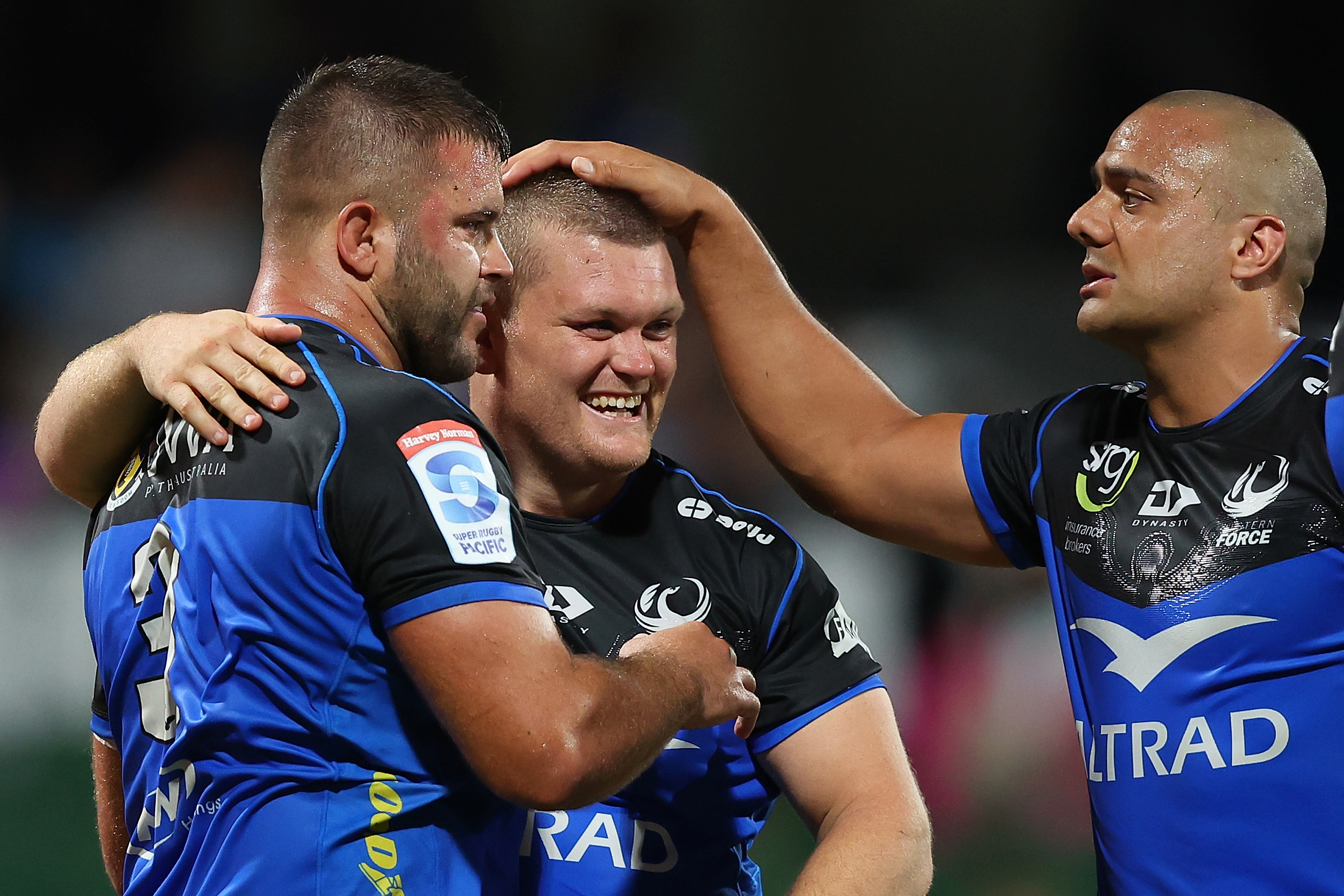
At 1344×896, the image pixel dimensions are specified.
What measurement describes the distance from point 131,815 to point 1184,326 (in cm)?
235

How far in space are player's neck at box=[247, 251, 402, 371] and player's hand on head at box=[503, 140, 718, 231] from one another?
817 mm

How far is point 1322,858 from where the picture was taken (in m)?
2.58

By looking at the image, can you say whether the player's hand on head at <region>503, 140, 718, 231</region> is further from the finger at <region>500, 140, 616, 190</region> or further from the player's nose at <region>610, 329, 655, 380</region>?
the player's nose at <region>610, 329, 655, 380</region>

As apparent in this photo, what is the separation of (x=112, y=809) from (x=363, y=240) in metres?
1.34

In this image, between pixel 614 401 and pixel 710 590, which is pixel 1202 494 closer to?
pixel 710 590

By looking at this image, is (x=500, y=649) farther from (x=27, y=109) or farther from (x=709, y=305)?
(x=27, y=109)

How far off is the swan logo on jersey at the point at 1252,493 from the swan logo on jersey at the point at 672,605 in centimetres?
112

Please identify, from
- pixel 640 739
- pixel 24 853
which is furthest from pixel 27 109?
pixel 640 739

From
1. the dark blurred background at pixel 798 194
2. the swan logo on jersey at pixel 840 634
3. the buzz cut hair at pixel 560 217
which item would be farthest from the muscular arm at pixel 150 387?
the dark blurred background at pixel 798 194

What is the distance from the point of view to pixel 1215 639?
2691 millimetres

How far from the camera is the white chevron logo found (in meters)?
2.69

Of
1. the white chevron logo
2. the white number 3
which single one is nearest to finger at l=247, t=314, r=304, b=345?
the white number 3

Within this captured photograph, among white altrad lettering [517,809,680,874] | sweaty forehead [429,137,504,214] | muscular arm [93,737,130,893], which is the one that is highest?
sweaty forehead [429,137,504,214]

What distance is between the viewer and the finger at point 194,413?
214 centimetres
